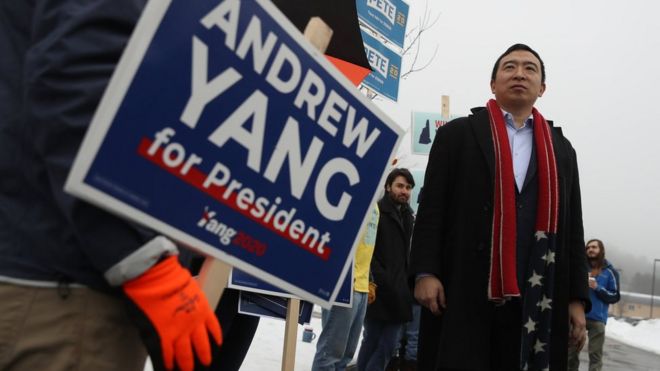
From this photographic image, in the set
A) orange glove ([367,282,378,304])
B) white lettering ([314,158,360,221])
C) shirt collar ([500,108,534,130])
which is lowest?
orange glove ([367,282,378,304])

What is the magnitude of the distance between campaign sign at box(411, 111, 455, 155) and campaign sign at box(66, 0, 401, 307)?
6116 mm

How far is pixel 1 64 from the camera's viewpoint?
1.14 meters

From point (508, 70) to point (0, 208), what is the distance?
88.9 inches

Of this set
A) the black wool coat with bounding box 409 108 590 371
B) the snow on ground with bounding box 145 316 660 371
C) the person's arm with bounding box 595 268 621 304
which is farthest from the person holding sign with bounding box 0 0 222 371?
the person's arm with bounding box 595 268 621 304

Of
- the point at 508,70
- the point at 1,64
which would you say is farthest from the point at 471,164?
the point at 1,64

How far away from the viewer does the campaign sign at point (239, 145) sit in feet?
3.33

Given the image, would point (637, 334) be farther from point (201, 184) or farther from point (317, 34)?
point (201, 184)

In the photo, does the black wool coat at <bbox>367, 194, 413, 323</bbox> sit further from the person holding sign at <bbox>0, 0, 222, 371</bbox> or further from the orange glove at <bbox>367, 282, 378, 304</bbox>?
the person holding sign at <bbox>0, 0, 222, 371</bbox>

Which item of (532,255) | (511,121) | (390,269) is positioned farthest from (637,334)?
(532,255)

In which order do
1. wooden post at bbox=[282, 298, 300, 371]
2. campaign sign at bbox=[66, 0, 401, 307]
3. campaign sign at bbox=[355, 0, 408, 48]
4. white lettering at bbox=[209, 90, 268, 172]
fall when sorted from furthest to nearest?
campaign sign at bbox=[355, 0, 408, 48], wooden post at bbox=[282, 298, 300, 371], white lettering at bbox=[209, 90, 268, 172], campaign sign at bbox=[66, 0, 401, 307]

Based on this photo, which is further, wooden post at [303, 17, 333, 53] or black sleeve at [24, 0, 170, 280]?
wooden post at [303, 17, 333, 53]

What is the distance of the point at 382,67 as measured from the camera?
516 cm

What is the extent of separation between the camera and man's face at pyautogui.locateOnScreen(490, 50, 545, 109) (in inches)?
103

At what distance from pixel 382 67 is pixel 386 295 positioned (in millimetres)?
2068
